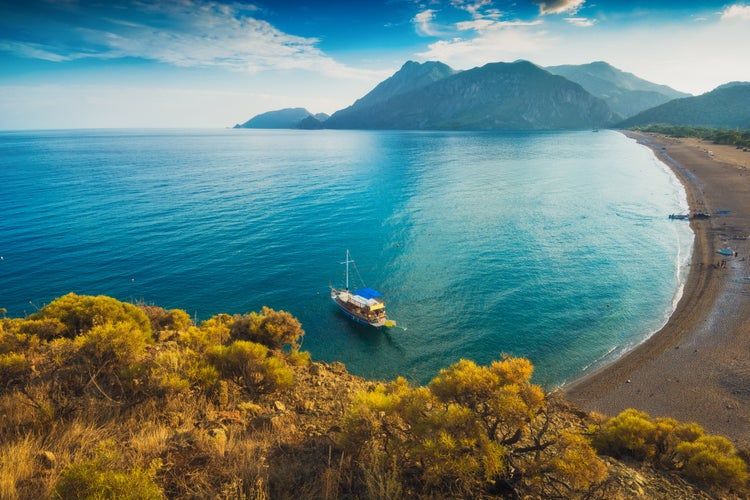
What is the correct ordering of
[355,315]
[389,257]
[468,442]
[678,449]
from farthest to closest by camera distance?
[389,257] < [355,315] < [678,449] < [468,442]

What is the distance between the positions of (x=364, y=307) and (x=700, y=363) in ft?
93.3

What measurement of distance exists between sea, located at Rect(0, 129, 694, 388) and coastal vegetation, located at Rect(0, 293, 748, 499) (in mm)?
15726

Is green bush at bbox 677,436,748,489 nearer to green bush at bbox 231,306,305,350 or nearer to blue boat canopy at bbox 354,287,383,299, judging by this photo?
green bush at bbox 231,306,305,350

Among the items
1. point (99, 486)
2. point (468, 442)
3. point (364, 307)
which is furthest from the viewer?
point (364, 307)

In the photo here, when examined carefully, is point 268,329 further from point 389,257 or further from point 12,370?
point 389,257

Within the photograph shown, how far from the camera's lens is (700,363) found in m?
28.5

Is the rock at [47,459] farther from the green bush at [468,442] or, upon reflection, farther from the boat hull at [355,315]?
the boat hull at [355,315]

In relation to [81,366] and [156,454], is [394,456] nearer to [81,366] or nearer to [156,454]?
[156,454]

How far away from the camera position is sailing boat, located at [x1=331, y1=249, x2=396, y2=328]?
3334 cm

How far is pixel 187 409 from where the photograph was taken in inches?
437

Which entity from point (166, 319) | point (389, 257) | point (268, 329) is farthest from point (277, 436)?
point (389, 257)

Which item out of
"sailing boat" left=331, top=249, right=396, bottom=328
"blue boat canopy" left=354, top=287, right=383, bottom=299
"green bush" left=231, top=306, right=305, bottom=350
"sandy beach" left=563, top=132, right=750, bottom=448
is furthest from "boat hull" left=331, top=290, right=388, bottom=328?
"sandy beach" left=563, top=132, right=750, bottom=448

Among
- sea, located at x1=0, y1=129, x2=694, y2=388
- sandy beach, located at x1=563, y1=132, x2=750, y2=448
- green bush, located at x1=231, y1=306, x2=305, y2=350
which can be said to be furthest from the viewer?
sea, located at x1=0, y1=129, x2=694, y2=388

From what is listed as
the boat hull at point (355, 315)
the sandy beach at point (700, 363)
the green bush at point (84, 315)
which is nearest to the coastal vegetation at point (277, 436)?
the green bush at point (84, 315)
